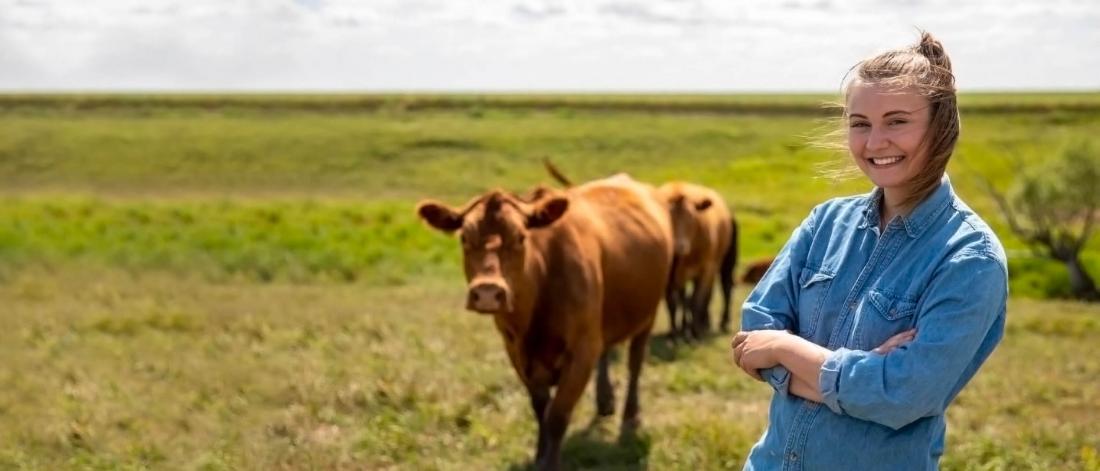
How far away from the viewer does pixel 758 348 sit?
8.67 feet

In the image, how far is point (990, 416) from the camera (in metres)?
8.37

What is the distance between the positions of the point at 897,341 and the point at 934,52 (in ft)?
2.15

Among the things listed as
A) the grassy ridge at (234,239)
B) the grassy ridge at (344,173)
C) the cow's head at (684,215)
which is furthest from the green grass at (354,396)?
the grassy ridge at (344,173)

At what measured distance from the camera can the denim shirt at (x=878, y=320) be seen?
2.33 m

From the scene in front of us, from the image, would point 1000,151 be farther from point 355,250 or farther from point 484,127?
point 355,250

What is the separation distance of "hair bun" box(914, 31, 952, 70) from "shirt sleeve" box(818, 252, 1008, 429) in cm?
43

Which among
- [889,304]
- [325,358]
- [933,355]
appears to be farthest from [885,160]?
[325,358]

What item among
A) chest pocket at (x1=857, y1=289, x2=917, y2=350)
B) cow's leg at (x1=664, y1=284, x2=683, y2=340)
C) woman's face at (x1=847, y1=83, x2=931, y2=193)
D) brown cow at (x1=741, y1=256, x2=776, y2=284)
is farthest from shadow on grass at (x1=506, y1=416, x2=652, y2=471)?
brown cow at (x1=741, y1=256, x2=776, y2=284)

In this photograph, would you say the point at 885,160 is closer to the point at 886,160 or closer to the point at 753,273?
the point at 886,160

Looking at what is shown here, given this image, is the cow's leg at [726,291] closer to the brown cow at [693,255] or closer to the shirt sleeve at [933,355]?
the brown cow at [693,255]

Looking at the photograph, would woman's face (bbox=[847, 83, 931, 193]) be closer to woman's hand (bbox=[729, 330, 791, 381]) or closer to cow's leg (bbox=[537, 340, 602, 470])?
woman's hand (bbox=[729, 330, 791, 381])

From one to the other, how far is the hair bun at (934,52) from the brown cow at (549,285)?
409 centimetres

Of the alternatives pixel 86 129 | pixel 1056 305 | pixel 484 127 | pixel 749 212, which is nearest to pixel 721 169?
pixel 749 212

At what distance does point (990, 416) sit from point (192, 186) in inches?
1323
